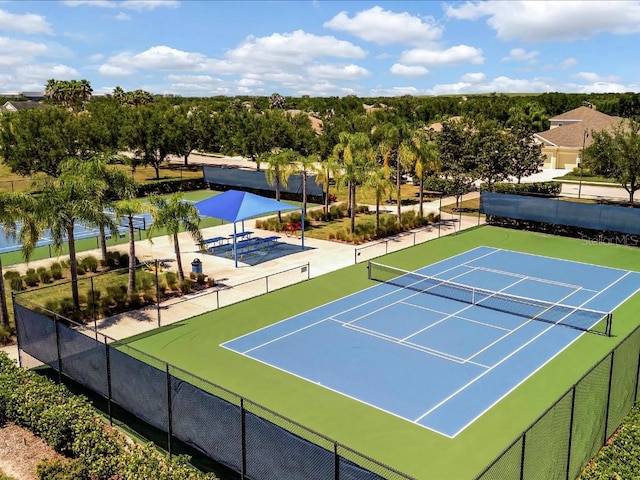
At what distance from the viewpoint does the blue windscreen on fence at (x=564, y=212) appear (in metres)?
34.7

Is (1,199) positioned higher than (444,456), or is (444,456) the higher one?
(1,199)

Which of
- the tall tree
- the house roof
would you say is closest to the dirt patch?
the tall tree

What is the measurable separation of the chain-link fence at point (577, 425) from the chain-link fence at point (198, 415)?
2471mm

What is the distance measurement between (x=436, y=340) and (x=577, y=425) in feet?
25.4

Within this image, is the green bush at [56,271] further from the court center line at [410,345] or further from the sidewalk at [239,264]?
the court center line at [410,345]

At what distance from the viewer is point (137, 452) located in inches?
456

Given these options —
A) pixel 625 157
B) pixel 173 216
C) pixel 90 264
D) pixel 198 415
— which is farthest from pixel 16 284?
pixel 625 157

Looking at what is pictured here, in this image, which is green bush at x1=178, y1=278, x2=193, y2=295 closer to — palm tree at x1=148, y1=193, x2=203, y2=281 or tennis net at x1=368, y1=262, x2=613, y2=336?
palm tree at x1=148, y1=193, x2=203, y2=281

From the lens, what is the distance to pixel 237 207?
3098 centimetres

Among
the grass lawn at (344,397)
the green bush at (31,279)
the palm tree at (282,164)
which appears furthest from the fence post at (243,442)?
Result: the palm tree at (282,164)

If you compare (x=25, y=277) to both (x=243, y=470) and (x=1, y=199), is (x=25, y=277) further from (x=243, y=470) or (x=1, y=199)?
(x=243, y=470)

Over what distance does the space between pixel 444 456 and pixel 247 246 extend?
66.3 feet

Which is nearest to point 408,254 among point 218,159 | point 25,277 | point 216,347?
point 216,347

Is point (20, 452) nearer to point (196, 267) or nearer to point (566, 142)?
point (196, 267)
